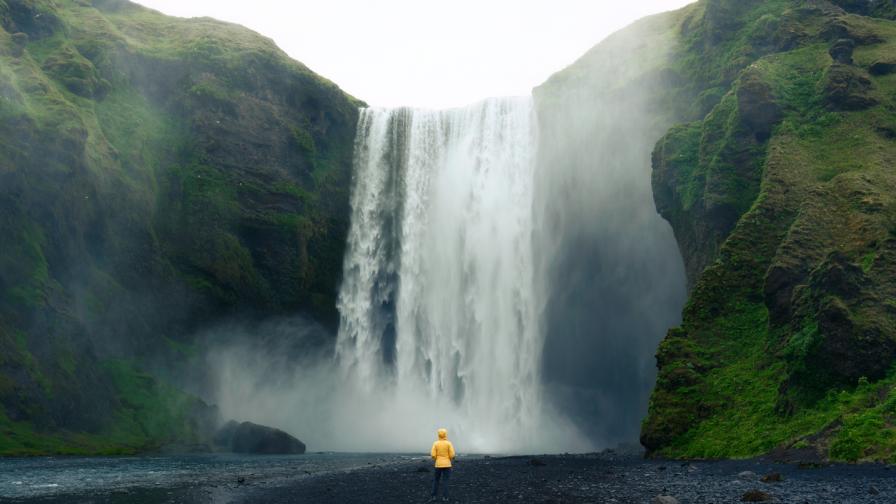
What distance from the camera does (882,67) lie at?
46.2 metres

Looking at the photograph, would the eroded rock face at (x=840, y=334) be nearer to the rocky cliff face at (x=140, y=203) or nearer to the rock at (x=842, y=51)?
the rock at (x=842, y=51)

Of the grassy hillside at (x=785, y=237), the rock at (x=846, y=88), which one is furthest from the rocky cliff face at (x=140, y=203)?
the rock at (x=846, y=88)

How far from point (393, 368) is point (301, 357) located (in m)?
8.55

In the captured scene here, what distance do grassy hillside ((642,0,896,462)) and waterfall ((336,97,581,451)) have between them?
54.8 ft

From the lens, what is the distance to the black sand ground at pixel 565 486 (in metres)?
18.3

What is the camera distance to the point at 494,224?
65438mm

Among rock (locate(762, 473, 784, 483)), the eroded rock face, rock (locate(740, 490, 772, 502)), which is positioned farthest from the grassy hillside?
rock (locate(740, 490, 772, 502))

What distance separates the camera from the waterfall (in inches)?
2440

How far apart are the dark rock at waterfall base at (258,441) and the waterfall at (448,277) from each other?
13.0 m

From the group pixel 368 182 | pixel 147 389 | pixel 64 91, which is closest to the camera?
pixel 147 389

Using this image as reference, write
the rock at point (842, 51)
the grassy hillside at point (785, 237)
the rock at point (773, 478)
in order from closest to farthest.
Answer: the rock at point (773, 478) → the grassy hillside at point (785, 237) → the rock at point (842, 51)

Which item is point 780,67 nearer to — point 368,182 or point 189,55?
point 368,182

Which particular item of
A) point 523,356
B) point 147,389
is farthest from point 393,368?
point 147,389

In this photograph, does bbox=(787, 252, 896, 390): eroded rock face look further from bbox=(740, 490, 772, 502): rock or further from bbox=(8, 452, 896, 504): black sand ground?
bbox=(740, 490, 772, 502): rock
